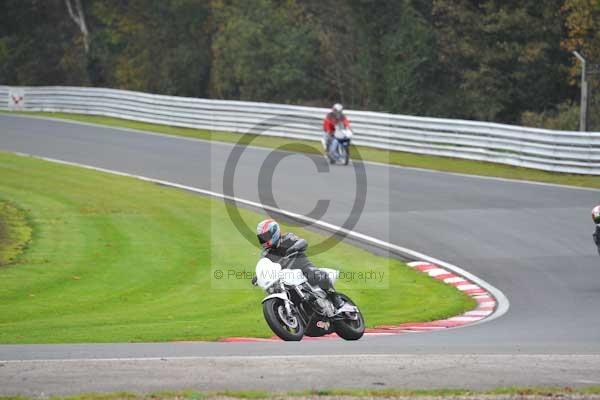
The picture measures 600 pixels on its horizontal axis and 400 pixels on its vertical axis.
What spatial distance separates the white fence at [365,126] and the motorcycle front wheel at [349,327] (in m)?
15.2

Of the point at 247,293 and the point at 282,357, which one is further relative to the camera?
the point at 247,293

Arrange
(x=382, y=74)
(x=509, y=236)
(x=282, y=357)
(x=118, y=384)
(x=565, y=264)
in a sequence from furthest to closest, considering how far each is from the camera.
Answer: (x=382, y=74), (x=509, y=236), (x=565, y=264), (x=282, y=357), (x=118, y=384)

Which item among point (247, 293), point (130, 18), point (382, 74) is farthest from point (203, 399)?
point (130, 18)

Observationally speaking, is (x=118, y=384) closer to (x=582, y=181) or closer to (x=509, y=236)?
(x=509, y=236)

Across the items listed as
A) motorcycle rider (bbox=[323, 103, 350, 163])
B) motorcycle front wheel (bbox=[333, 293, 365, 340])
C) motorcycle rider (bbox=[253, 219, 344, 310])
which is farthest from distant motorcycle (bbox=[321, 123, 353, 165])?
motorcycle rider (bbox=[253, 219, 344, 310])

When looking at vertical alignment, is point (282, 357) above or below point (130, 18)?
below

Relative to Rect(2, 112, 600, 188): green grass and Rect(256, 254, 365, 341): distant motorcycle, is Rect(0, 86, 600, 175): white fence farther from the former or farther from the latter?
Rect(256, 254, 365, 341): distant motorcycle

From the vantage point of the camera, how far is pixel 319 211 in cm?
2270

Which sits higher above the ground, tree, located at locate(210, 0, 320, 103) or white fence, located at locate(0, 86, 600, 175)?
tree, located at locate(210, 0, 320, 103)

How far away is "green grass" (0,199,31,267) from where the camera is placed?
1780 cm

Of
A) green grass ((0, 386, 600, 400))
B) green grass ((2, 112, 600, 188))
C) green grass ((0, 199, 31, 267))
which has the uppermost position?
green grass ((2, 112, 600, 188))

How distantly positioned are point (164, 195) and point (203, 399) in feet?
55.1

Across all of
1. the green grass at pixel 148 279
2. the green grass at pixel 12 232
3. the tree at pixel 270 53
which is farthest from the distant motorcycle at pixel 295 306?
the tree at pixel 270 53

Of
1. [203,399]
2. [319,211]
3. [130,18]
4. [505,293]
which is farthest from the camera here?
[130,18]
